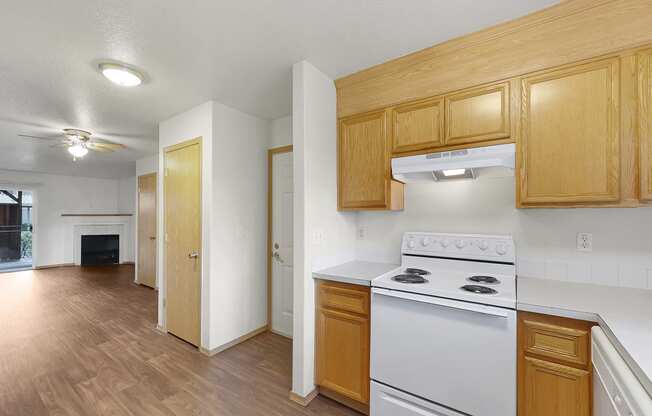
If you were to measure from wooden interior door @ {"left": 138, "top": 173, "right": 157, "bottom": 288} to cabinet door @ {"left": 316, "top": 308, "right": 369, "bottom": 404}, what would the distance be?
4.18m

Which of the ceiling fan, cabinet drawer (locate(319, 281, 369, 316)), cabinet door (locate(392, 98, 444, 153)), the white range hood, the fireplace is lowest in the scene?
the fireplace

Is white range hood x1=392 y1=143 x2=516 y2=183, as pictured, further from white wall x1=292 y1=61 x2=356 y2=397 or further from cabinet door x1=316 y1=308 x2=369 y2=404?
cabinet door x1=316 y1=308 x2=369 y2=404

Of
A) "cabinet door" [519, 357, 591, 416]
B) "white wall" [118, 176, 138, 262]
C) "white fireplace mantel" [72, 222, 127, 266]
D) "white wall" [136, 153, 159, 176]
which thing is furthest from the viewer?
"white wall" [118, 176, 138, 262]

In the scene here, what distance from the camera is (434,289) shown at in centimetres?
152

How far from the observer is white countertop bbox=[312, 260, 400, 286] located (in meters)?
1.83

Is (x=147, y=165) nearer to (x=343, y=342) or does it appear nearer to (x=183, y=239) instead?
(x=183, y=239)

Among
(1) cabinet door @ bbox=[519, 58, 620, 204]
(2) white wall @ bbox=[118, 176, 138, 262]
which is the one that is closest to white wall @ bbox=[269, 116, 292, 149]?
(1) cabinet door @ bbox=[519, 58, 620, 204]

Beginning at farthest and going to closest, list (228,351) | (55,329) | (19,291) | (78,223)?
(78,223)
(19,291)
(55,329)
(228,351)

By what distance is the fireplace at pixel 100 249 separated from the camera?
7.38 m

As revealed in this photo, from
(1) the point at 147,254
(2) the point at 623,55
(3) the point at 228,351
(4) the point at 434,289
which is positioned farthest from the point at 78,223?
(2) the point at 623,55

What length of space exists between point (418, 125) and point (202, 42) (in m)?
→ 1.55

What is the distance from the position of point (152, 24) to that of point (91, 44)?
1.77 feet

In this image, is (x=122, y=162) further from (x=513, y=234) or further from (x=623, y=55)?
(x=623, y=55)

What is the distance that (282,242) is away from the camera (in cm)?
310
